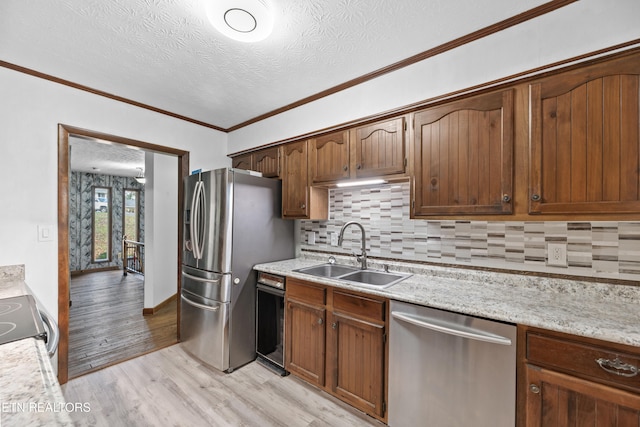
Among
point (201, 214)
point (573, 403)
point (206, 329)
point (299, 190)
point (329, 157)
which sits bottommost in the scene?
point (206, 329)

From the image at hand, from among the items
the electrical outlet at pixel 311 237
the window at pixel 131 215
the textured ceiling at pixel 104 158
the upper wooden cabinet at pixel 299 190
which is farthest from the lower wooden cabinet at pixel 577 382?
the window at pixel 131 215

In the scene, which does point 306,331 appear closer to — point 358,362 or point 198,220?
point 358,362

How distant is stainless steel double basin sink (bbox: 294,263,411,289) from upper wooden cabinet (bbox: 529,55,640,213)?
1.08 meters

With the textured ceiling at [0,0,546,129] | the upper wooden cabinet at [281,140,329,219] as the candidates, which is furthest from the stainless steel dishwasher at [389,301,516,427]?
the textured ceiling at [0,0,546,129]

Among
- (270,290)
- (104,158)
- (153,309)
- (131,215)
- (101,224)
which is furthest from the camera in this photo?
(131,215)

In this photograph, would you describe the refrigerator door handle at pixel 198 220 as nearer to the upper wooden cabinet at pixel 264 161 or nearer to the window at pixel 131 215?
the upper wooden cabinet at pixel 264 161

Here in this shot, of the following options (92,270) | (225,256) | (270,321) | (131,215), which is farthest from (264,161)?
(92,270)

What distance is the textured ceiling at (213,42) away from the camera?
59.9 inches

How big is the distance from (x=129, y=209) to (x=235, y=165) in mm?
6005

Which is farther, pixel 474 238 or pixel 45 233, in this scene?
pixel 45 233

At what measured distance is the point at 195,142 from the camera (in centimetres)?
324

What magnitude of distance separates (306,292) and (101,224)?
7.63 m

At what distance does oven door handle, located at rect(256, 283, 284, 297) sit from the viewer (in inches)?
94.9

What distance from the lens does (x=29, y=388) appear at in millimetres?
738
